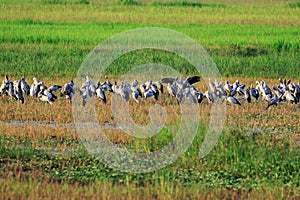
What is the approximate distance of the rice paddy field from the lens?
23.0 ft

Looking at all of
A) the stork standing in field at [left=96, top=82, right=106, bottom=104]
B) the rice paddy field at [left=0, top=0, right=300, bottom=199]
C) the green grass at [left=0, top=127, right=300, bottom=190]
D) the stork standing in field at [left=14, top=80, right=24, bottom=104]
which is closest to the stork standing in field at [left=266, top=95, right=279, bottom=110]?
the rice paddy field at [left=0, top=0, right=300, bottom=199]

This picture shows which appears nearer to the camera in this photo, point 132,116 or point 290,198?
point 290,198

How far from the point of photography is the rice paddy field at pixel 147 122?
7008 mm

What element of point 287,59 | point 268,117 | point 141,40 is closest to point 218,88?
point 268,117

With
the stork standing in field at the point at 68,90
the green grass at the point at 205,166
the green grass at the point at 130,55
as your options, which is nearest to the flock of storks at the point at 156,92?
the stork standing in field at the point at 68,90

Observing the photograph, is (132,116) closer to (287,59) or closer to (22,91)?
(22,91)

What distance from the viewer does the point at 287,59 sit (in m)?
16.2

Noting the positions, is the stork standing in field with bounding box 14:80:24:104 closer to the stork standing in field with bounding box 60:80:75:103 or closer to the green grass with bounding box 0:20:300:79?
the stork standing in field with bounding box 60:80:75:103

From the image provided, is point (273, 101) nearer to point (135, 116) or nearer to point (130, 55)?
point (135, 116)

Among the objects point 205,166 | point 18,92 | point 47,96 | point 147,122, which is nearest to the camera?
point 205,166

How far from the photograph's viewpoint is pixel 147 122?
10414 mm

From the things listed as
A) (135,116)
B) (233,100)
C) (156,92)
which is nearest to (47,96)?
(135,116)

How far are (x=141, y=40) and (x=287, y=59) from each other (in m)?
3.87

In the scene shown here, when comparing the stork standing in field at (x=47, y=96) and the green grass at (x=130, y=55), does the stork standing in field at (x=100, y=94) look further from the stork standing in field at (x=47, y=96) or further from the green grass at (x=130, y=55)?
the green grass at (x=130, y=55)
